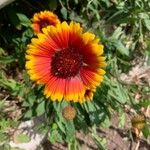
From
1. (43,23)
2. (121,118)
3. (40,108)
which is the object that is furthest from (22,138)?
(43,23)

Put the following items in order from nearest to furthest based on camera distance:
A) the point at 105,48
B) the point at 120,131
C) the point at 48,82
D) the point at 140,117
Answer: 1. the point at 48,82
2. the point at 140,117
3. the point at 105,48
4. the point at 120,131

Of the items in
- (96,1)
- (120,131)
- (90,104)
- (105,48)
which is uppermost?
(96,1)

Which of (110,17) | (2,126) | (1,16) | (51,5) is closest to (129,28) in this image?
(110,17)

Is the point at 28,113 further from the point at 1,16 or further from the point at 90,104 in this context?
the point at 1,16

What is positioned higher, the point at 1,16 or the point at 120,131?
the point at 1,16

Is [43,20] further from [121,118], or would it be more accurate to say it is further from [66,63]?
[121,118]

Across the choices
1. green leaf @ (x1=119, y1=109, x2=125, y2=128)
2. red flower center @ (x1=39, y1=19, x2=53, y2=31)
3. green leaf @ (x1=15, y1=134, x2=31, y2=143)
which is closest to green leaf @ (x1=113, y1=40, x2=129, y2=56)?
green leaf @ (x1=119, y1=109, x2=125, y2=128)

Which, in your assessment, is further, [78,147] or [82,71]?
[78,147]

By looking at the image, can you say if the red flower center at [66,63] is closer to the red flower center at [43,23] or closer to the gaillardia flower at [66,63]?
the gaillardia flower at [66,63]
